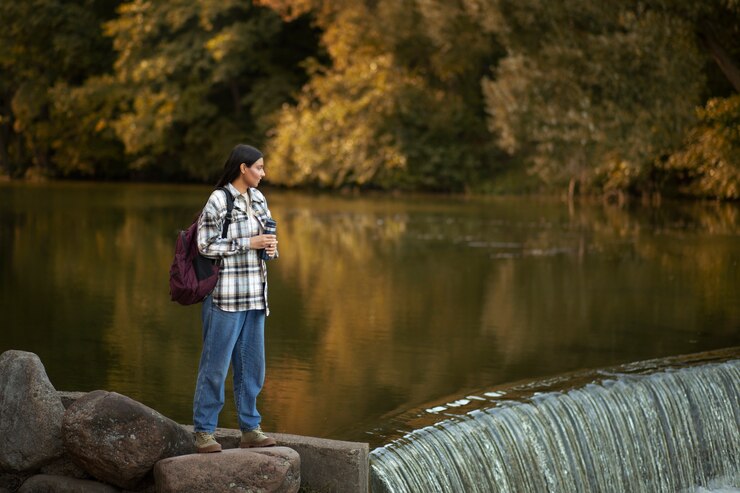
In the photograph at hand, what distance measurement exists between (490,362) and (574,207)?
20.5m

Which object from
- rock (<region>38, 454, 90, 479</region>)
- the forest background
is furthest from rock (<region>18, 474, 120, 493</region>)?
the forest background

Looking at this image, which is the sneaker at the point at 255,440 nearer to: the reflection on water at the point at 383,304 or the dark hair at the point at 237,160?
the dark hair at the point at 237,160

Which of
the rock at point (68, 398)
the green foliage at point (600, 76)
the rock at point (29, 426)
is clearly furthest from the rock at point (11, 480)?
the green foliage at point (600, 76)

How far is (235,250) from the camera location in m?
6.05

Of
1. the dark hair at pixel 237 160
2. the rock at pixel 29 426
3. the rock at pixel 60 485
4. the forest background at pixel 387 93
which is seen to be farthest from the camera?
the forest background at pixel 387 93

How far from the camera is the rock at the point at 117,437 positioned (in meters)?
6.00

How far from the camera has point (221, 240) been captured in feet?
19.8

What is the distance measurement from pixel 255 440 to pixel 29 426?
116cm

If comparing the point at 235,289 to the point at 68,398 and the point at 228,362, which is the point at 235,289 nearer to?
the point at 228,362

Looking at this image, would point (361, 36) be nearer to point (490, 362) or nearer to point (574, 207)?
point (574, 207)

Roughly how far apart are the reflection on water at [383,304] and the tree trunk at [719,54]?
2.97m

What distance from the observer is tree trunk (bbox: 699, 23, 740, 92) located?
942 inches

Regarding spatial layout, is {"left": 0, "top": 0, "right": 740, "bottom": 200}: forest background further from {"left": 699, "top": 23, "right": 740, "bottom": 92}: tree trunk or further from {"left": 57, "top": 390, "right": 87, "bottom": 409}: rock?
{"left": 57, "top": 390, "right": 87, "bottom": 409}: rock

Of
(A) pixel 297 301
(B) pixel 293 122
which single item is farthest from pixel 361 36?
(A) pixel 297 301
